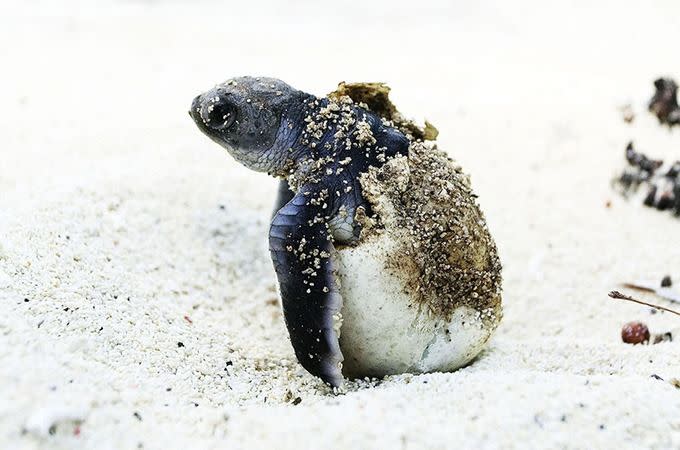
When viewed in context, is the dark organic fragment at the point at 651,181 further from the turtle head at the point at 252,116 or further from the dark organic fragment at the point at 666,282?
the turtle head at the point at 252,116

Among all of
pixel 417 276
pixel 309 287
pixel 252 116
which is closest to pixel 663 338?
pixel 417 276

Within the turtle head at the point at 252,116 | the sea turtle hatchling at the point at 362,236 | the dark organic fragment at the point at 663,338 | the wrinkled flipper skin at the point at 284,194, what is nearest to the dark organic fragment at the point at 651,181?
the dark organic fragment at the point at 663,338

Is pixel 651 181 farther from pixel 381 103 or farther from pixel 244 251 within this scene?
pixel 244 251

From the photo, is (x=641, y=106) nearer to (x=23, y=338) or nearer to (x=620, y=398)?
(x=620, y=398)

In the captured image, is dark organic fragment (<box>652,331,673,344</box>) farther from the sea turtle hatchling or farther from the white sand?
the sea turtle hatchling

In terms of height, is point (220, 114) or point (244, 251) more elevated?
point (220, 114)

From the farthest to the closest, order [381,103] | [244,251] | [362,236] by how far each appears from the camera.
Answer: [244,251] → [381,103] → [362,236]

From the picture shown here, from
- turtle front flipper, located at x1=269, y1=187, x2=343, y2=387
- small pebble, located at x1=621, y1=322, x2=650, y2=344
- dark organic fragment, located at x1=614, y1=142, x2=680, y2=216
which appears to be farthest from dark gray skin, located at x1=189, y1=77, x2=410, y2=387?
dark organic fragment, located at x1=614, y1=142, x2=680, y2=216
